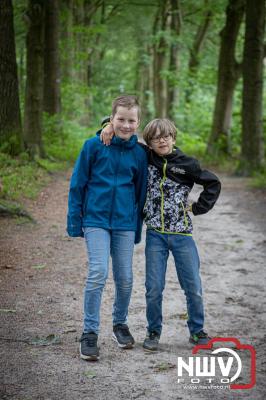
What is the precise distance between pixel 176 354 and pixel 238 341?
2.23ft

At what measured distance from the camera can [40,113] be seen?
16.5 m

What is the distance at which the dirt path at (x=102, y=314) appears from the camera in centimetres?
401

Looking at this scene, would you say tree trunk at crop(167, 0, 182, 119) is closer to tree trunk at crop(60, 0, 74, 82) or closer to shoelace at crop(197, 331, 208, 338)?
tree trunk at crop(60, 0, 74, 82)

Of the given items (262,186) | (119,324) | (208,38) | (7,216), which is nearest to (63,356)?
(119,324)

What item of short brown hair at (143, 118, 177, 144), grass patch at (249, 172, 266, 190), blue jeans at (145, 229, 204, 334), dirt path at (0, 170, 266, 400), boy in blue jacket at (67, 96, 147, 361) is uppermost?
short brown hair at (143, 118, 177, 144)

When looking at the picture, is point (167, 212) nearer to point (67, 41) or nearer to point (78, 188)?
point (78, 188)

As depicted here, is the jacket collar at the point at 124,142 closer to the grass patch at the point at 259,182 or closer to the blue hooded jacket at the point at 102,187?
the blue hooded jacket at the point at 102,187

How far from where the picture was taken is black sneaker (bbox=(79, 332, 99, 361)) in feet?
14.8

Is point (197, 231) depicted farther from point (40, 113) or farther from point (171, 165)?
point (40, 113)

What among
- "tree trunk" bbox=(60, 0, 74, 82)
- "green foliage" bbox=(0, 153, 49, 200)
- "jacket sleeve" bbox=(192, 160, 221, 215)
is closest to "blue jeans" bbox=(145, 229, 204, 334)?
"jacket sleeve" bbox=(192, 160, 221, 215)

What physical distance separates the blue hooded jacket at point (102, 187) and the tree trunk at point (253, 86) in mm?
12154

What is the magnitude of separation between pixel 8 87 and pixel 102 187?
9.29 metres

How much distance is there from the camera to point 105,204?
4.66m

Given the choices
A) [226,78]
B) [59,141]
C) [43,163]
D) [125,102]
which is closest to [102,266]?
[125,102]
